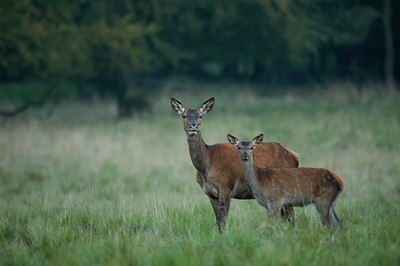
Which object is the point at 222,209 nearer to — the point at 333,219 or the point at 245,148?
the point at 245,148

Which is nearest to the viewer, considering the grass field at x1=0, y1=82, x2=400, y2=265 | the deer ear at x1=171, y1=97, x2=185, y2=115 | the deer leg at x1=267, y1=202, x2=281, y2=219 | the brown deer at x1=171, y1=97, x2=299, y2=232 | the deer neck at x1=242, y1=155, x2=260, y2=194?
the grass field at x1=0, y1=82, x2=400, y2=265

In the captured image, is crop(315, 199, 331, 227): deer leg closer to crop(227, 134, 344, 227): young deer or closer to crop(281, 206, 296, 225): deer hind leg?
crop(227, 134, 344, 227): young deer

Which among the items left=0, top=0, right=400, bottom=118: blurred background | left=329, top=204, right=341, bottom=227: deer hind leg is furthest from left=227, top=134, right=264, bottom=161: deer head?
left=0, top=0, right=400, bottom=118: blurred background

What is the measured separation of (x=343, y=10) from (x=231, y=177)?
26.8 meters

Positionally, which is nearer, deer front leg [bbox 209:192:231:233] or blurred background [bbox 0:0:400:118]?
deer front leg [bbox 209:192:231:233]

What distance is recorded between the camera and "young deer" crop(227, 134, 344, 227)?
8.18 metres

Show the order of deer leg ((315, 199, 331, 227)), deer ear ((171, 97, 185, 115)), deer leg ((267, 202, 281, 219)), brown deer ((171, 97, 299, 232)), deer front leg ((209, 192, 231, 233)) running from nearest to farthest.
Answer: deer leg ((315, 199, 331, 227)) → deer leg ((267, 202, 281, 219)) → deer front leg ((209, 192, 231, 233)) → brown deer ((171, 97, 299, 232)) → deer ear ((171, 97, 185, 115))

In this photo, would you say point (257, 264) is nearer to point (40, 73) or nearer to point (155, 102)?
point (40, 73)

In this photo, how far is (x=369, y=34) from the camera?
35.6 m

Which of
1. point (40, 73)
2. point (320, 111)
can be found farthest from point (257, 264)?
point (40, 73)

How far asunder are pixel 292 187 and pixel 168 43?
2521cm

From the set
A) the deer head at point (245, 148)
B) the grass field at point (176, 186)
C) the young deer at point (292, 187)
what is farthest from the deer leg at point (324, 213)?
the deer head at point (245, 148)

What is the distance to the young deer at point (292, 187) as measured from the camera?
8180 mm

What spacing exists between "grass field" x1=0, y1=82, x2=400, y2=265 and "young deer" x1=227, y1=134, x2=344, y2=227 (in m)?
0.25
